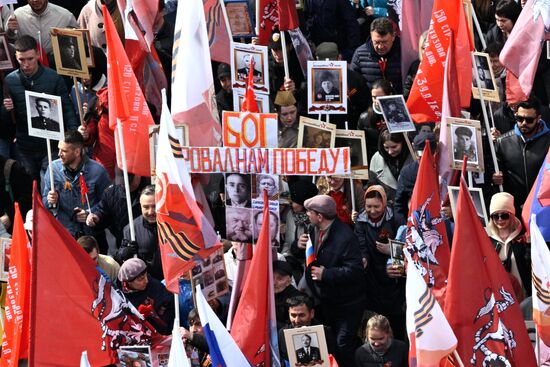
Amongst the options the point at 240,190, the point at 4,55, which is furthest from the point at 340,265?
the point at 4,55

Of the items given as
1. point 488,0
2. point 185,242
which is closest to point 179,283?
point 185,242

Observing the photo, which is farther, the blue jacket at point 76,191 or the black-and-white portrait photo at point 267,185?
the blue jacket at point 76,191

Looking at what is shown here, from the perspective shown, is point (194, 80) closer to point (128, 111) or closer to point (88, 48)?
point (128, 111)

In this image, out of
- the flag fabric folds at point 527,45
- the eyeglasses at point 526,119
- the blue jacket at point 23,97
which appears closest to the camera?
the eyeglasses at point 526,119

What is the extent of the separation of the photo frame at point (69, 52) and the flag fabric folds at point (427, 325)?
16.8 ft

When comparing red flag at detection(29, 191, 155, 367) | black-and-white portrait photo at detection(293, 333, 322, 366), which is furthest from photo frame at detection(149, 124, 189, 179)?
black-and-white portrait photo at detection(293, 333, 322, 366)

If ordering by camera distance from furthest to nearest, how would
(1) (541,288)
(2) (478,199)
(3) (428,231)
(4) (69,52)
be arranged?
(4) (69,52), (2) (478,199), (3) (428,231), (1) (541,288)

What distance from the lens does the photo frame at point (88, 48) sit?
18359 millimetres

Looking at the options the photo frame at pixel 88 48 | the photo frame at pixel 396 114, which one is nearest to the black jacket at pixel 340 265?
the photo frame at pixel 396 114

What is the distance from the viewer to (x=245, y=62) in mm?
17828

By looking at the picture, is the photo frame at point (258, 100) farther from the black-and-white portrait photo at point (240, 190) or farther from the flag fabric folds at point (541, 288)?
A: the flag fabric folds at point (541, 288)

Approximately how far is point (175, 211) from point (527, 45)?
381 cm

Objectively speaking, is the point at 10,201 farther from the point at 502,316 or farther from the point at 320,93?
the point at 502,316

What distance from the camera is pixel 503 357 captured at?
47.8 feet
